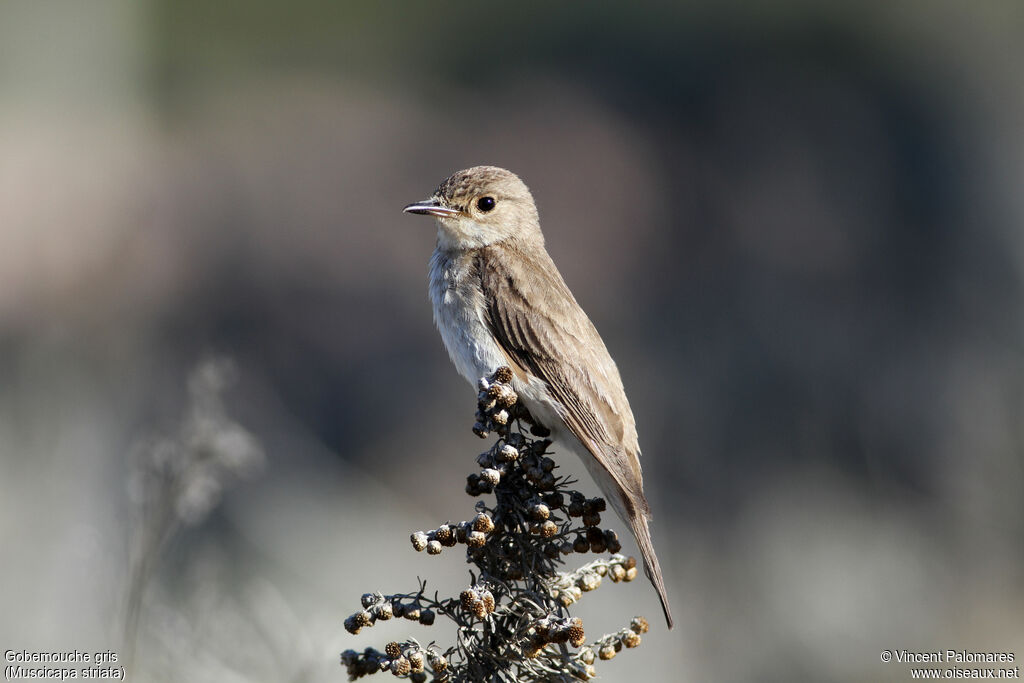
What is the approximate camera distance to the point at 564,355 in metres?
3.74

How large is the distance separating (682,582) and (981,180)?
611 centimetres

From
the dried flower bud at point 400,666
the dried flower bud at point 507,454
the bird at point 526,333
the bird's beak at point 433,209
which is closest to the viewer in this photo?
the dried flower bud at point 400,666

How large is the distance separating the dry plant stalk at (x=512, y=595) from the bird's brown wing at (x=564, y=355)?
2.63 feet

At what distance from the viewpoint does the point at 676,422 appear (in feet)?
26.3

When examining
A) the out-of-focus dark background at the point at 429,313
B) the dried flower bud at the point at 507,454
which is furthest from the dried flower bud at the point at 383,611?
the out-of-focus dark background at the point at 429,313

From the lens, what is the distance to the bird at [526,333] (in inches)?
141

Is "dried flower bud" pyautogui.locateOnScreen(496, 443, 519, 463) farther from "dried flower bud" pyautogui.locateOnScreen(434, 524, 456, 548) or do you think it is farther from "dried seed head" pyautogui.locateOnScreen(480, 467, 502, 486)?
"dried flower bud" pyautogui.locateOnScreen(434, 524, 456, 548)

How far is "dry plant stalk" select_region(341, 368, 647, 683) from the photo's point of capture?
2.25 meters

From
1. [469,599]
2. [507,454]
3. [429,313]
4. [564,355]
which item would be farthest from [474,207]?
[429,313]

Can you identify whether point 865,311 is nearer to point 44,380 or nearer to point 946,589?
point 946,589

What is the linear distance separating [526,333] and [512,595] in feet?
4.84

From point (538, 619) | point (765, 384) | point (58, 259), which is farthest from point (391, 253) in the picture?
point (538, 619)

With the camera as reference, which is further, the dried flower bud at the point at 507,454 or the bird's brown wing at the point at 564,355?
the bird's brown wing at the point at 564,355

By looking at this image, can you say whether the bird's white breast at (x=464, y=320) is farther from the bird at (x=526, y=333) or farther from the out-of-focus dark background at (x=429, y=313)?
the out-of-focus dark background at (x=429, y=313)
